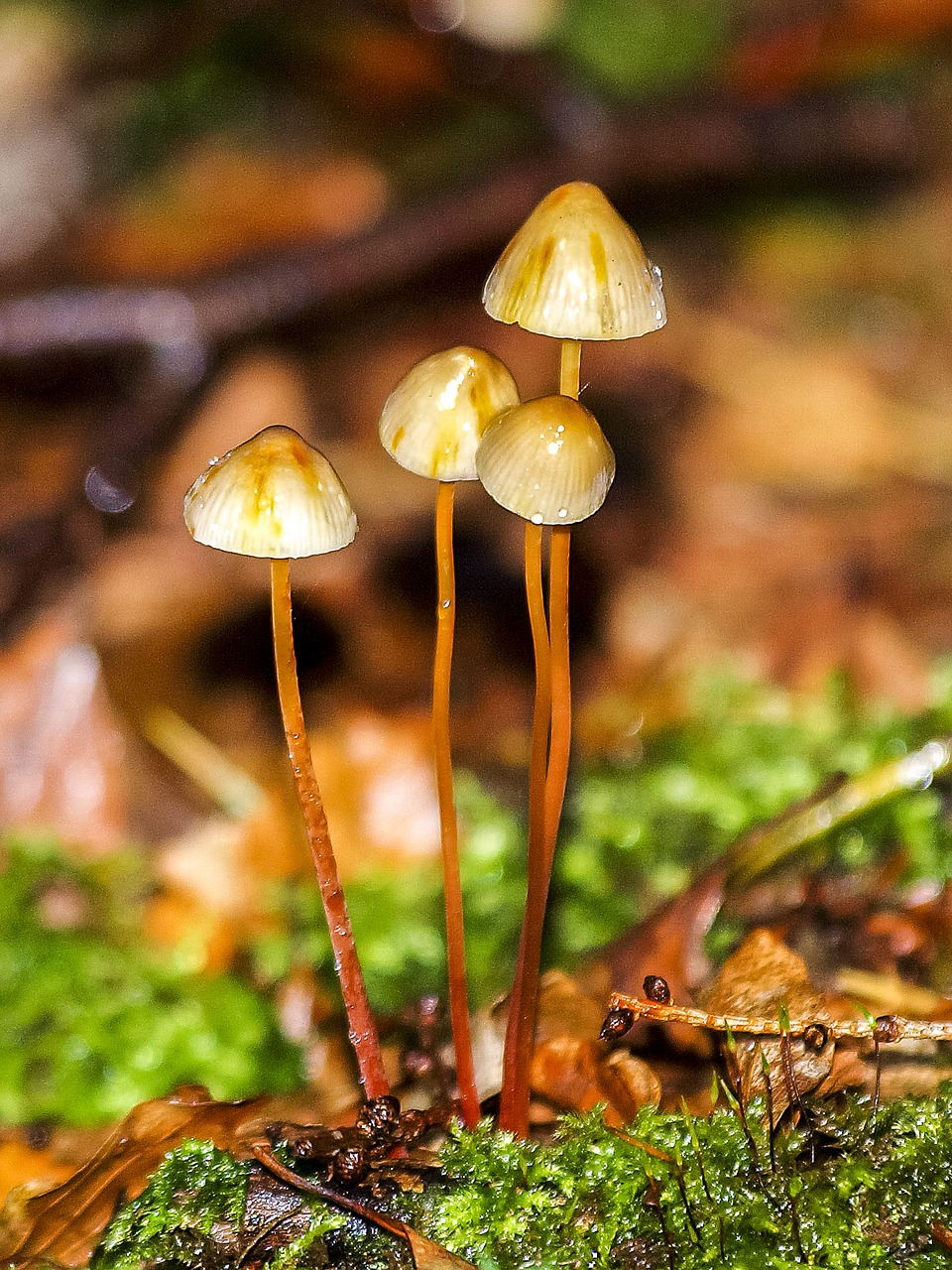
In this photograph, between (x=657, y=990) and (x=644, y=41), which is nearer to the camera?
(x=657, y=990)

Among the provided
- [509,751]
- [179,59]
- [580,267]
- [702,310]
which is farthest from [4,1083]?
[179,59]

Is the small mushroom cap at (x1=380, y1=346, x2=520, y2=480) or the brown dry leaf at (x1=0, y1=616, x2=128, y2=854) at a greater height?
the brown dry leaf at (x1=0, y1=616, x2=128, y2=854)

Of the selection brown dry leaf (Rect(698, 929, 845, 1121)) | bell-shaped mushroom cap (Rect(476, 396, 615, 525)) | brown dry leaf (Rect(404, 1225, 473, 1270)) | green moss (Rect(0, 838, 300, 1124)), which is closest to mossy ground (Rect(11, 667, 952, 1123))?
green moss (Rect(0, 838, 300, 1124))

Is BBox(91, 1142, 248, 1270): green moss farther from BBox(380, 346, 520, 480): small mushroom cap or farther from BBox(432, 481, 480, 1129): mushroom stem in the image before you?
BBox(380, 346, 520, 480): small mushroom cap

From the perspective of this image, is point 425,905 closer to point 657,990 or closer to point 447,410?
point 657,990

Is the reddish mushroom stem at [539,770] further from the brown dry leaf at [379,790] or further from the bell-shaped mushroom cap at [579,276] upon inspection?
the brown dry leaf at [379,790]

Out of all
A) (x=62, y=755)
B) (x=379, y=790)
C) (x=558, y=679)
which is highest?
(x=62, y=755)

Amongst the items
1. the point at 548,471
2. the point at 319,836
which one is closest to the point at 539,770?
the point at 319,836

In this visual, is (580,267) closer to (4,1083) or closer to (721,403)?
(4,1083)
